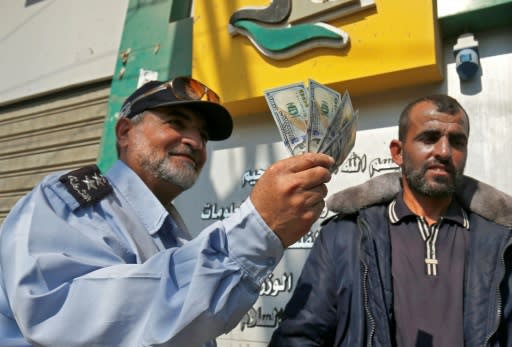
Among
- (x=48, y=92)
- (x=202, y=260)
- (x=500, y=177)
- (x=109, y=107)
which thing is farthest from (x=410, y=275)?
(x=48, y=92)

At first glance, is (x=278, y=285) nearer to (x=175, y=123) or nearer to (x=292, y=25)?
(x=175, y=123)

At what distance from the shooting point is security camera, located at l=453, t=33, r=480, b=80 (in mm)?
2689

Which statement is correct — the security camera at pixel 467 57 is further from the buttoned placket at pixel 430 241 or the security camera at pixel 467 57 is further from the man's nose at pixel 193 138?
the man's nose at pixel 193 138

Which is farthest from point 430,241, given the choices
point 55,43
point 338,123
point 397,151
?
point 55,43

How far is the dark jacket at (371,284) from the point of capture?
152cm

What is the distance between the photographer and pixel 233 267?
90 cm

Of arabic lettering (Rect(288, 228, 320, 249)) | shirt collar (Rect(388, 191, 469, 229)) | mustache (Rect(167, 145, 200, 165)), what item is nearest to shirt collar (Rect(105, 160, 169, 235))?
mustache (Rect(167, 145, 200, 165))

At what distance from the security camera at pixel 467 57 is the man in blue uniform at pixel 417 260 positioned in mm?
899

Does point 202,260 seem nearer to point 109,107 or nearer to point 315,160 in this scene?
point 315,160

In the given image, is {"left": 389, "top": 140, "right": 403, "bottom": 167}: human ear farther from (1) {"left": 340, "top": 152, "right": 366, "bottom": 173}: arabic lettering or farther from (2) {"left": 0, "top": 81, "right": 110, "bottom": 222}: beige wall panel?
(2) {"left": 0, "top": 81, "right": 110, "bottom": 222}: beige wall panel

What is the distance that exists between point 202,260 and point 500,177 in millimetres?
2284

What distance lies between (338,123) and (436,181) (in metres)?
0.86

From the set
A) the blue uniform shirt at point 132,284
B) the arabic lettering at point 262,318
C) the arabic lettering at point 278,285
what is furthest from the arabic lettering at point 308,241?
the blue uniform shirt at point 132,284

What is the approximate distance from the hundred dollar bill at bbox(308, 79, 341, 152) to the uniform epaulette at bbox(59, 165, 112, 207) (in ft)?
2.07
